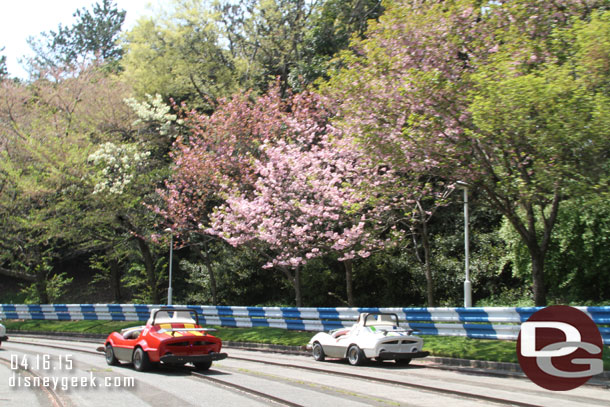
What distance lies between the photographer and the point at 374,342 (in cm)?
1570

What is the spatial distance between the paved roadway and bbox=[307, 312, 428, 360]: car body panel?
0.42 metres

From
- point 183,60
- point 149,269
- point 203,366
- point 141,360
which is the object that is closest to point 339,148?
point 203,366

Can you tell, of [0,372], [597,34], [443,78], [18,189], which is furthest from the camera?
[18,189]

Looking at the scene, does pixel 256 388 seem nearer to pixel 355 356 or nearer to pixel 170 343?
pixel 170 343

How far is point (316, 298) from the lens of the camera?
35.7m

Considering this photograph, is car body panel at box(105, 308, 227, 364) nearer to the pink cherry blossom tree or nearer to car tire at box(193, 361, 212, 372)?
car tire at box(193, 361, 212, 372)

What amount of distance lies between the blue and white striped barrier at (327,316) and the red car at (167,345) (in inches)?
346

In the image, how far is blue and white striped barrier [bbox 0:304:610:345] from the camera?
18047 millimetres

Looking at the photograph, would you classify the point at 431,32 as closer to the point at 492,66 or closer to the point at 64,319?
the point at 492,66

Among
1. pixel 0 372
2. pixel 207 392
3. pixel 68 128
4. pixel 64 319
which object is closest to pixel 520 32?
pixel 207 392

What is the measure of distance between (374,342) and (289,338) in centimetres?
822

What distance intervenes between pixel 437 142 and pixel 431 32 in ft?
11.5

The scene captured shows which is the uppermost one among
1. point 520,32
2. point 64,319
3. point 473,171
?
point 520,32

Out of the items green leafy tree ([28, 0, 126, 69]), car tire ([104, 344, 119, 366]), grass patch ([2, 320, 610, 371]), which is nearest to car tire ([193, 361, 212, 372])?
car tire ([104, 344, 119, 366])
